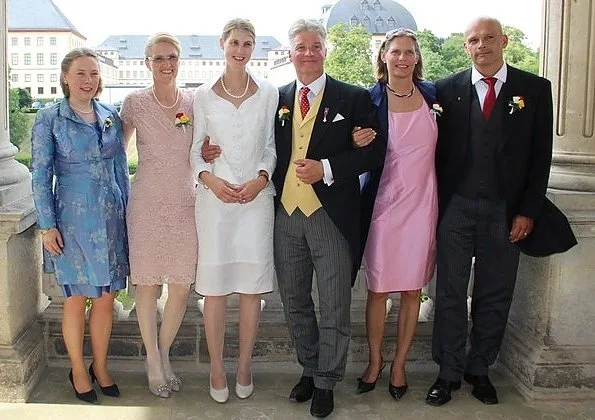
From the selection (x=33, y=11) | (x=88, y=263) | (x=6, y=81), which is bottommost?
(x=88, y=263)

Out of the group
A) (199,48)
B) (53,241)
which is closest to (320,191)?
(53,241)

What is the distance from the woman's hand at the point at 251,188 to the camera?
2.90m

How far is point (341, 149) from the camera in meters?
2.95

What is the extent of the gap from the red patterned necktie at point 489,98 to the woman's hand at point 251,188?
100 cm

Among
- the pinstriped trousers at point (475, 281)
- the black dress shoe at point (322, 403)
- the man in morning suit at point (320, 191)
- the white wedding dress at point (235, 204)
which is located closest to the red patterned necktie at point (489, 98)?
the pinstriped trousers at point (475, 281)

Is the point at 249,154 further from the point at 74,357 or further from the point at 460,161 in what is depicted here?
the point at 74,357

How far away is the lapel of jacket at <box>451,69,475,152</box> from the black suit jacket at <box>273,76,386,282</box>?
0.36 meters

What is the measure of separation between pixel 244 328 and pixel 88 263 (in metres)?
0.74

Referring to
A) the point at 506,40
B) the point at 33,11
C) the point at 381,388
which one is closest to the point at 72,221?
the point at 381,388

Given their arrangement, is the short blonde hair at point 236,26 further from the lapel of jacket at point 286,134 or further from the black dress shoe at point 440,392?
the black dress shoe at point 440,392

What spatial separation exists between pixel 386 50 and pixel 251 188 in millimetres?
832

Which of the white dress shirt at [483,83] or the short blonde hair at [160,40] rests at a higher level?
the short blonde hair at [160,40]

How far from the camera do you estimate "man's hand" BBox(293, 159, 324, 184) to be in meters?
2.84

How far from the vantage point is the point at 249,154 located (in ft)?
9.75
